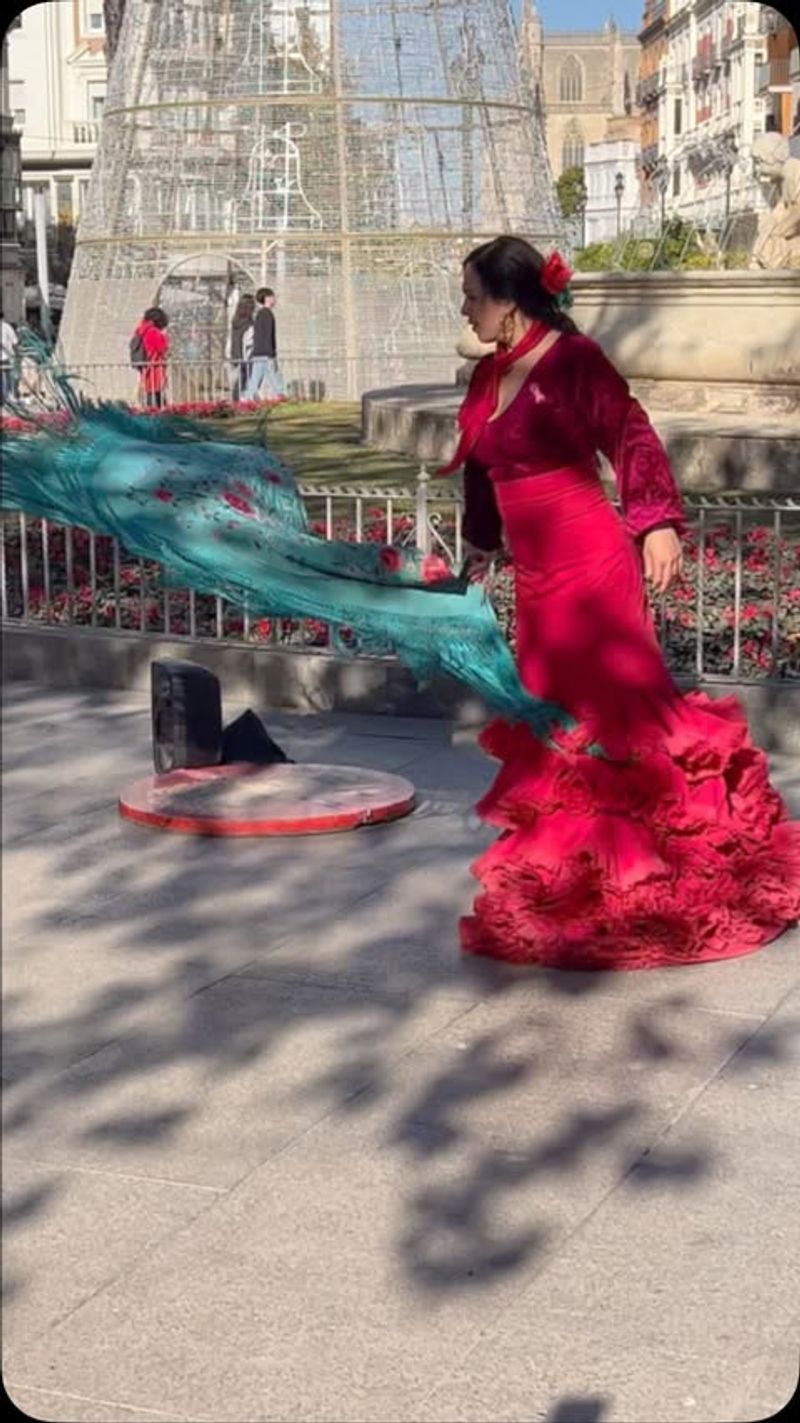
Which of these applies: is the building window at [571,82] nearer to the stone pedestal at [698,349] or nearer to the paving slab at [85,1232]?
the paving slab at [85,1232]

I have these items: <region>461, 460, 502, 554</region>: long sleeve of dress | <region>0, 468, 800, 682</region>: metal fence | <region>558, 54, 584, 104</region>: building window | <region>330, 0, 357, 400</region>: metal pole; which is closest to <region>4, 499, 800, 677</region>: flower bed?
<region>0, 468, 800, 682</region>: metal fence

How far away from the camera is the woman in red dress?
14.4ft

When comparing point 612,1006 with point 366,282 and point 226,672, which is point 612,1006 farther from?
point 366,282

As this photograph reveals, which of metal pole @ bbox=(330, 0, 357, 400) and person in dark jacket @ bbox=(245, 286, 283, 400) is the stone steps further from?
metal pole @ bbox=(330, 0, 357, 400)

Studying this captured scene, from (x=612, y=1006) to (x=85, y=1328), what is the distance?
2166 mm

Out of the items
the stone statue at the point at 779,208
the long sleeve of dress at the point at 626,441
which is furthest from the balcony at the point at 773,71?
the stone statue at the point at 779,208

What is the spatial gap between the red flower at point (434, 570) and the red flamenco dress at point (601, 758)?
4.08ft

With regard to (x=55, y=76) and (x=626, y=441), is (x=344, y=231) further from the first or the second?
(x=55, y=76)

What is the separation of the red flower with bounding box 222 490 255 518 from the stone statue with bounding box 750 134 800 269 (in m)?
14.1

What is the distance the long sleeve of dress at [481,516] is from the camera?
4.62 metres

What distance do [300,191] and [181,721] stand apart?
20359 mm

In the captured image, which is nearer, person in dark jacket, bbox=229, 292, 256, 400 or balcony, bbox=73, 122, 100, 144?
balcony, bbox=73, 122, 100, 144

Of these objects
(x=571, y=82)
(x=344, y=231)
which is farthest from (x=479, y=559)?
(x=344, y=231)

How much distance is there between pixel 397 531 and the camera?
333 inches
